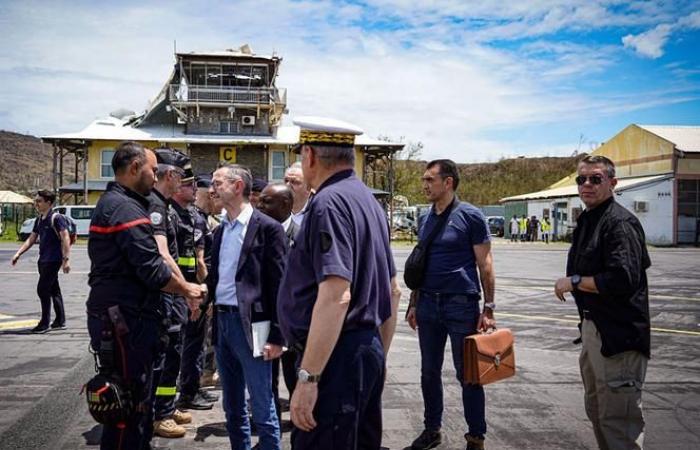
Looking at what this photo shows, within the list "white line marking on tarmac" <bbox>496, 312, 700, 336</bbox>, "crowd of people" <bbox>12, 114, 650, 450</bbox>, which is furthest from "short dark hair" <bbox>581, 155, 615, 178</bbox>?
"white line marking on tarmac" <bbox>496, 312, 700, 336</bbox>

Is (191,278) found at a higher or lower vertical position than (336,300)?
lower

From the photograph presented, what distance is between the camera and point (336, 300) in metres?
2.60

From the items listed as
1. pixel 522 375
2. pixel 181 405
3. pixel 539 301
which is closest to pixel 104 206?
pixel 181 405

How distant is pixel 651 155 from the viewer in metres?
43.1

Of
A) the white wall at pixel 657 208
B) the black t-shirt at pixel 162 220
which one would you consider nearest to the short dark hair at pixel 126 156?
the black t-shirt at pixel 162 220

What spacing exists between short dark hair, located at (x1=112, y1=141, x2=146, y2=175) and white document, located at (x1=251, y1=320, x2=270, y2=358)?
4.39 feet

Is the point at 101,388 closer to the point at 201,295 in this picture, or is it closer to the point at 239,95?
the point at 201,295

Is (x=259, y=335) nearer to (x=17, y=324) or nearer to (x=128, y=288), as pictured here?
(x=128, y=288)

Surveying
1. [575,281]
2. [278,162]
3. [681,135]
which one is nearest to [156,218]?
[575,281]

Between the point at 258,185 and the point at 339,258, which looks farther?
the point at 258,185

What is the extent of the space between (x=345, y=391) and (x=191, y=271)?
305 cm

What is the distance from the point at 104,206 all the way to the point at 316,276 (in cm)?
185

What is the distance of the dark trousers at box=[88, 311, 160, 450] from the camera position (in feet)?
12.2

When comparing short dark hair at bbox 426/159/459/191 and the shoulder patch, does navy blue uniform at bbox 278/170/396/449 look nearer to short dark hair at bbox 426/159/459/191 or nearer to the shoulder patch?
the shoulder patch
